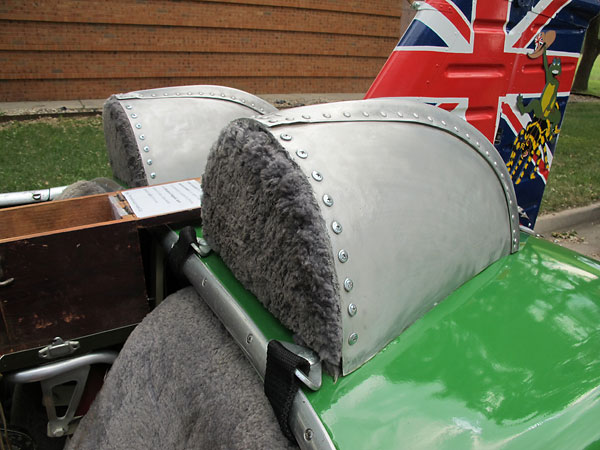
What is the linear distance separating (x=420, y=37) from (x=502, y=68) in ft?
1.46

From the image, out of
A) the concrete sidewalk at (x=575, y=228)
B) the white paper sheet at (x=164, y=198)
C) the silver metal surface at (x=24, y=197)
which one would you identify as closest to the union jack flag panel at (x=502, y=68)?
the white paper sheet at (x=164, y=198)

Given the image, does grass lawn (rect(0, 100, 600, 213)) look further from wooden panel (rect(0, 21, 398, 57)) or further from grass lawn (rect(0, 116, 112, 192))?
wooden panel (rect(0, 21, 398, 57))

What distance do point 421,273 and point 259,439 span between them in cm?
48

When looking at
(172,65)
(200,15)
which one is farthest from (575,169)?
(172,65)

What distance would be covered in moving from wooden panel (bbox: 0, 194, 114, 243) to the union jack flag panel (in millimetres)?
1018

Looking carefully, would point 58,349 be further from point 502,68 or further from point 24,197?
point 502,68

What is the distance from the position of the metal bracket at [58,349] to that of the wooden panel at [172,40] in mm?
8943

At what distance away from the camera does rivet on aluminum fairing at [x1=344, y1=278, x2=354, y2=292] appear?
2.96 ft

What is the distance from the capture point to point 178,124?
181 centimetres

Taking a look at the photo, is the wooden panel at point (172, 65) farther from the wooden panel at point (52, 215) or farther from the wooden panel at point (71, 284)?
the wooden panel at point (71, 284)

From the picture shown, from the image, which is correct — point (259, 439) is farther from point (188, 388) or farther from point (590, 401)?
point (590, 401)

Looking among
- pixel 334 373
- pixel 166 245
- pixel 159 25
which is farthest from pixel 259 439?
pixel 159 25

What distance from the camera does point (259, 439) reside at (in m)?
0.94

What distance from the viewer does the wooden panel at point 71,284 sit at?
1098 millimetres
